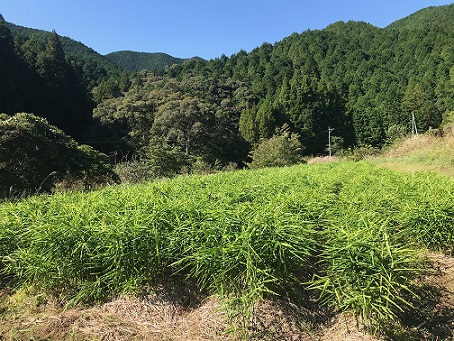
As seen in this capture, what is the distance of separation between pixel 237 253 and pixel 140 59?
80088mm

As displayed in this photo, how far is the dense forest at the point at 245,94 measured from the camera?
2917cm

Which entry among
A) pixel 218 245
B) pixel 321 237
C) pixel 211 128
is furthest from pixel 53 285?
pixel 211 128

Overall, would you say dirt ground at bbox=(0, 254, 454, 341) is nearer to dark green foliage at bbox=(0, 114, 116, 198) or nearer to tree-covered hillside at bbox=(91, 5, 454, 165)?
dark green foliage at bbox=(0, 114, 116, 198)

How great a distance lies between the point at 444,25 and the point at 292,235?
6287 cm

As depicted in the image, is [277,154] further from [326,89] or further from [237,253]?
[326,89]

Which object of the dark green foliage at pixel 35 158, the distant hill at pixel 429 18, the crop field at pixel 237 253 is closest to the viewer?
the crop field at pixel 237 253

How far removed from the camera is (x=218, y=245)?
2162 mm

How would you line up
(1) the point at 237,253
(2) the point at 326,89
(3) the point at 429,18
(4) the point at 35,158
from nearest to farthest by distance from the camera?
(1) the point at 237,253 < (4) the point at 35,158 < (2) the point at 326,89 < (3) the point at 429,18

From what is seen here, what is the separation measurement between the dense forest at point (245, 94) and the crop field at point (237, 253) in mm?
13016

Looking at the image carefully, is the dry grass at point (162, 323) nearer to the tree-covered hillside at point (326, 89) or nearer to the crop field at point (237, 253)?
the crop field at point (237, 253)

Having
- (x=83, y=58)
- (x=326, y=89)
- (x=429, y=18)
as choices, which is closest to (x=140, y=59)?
(x=83, y=58)

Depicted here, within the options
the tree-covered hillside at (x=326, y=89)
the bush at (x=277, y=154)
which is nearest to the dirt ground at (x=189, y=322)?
the bush at (x=277, y=154)

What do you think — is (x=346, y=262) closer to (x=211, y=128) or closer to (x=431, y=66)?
(x=211, y=128)

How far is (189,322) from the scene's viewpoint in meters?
2.13
